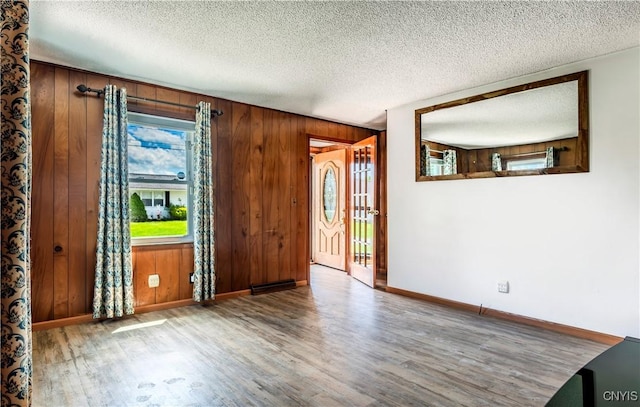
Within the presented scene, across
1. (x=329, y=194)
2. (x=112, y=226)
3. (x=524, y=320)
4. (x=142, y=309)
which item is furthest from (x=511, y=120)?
(x=142, y=309)

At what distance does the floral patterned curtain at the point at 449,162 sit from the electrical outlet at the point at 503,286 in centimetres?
126

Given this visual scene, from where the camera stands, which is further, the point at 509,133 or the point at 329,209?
the point at 329,209

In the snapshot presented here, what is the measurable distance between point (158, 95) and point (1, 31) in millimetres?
3105

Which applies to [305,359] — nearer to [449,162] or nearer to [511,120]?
[449,162]

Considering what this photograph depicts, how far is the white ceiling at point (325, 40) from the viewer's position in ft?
7.58

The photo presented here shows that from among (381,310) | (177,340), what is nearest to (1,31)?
(177,340)

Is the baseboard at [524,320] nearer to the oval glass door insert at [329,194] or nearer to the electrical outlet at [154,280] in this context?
the oval glass door insert at [329,194]

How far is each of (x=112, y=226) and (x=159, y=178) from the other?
0.73m

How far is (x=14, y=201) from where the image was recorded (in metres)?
0.94

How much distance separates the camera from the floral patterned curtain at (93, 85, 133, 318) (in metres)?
3.35

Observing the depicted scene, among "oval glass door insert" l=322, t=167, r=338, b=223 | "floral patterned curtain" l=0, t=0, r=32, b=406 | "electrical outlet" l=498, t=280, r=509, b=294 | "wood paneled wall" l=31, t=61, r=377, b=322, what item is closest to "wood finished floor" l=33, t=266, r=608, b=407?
"electrical outlet" l=498, t=280, r=509, b=294

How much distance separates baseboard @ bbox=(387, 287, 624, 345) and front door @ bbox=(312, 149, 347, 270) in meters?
1.82

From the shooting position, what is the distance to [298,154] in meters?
4.97

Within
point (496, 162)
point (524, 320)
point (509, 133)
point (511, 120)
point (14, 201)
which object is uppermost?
point (511, 120)
